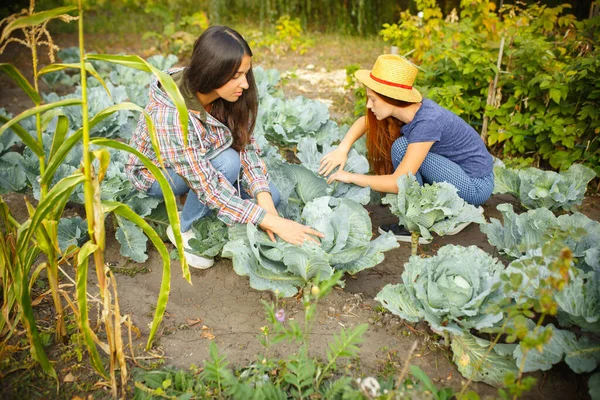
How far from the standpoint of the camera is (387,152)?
3.01 m

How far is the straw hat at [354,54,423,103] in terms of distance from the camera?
253cm

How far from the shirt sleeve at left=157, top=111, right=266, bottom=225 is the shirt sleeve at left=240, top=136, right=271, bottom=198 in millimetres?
262

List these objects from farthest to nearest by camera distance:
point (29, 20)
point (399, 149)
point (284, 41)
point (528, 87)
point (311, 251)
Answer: point (284, 41) → point (528, 87) → point (399, 149) → point (311, 251) → point (29, 20)

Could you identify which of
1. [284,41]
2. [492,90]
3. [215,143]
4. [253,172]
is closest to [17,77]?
[215,143]

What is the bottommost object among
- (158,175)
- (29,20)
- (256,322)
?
(256,322)

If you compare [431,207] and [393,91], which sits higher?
[393,91]

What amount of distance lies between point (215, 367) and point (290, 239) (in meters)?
0.66

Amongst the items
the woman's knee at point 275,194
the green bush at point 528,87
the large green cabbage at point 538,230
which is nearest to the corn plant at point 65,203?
the woman's knee at point 275,194

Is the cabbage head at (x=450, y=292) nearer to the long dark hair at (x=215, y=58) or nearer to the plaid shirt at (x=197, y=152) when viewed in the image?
the plaid shirt at (x=197, y=152)

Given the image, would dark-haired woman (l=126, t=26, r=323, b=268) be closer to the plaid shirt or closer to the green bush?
the plaid shirt

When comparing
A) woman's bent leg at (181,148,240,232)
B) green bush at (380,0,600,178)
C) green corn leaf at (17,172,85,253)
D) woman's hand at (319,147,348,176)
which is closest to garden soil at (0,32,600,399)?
woman's bent leg at (181,148,240,232)

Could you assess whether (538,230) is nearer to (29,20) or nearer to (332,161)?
(332,161)

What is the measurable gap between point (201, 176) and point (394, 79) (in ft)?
3.76

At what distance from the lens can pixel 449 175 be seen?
2.81 m
